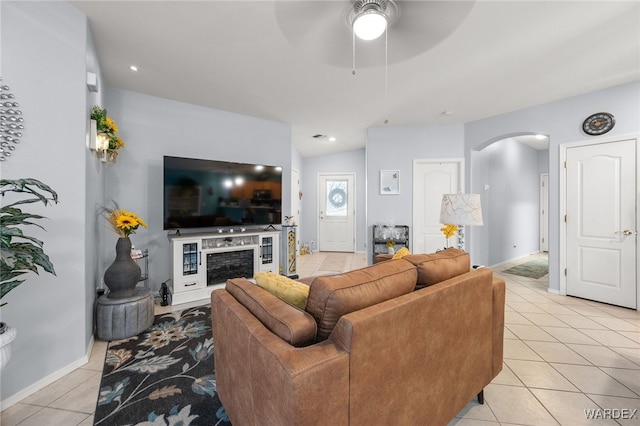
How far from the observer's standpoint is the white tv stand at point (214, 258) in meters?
3.19

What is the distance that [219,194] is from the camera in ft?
12.0

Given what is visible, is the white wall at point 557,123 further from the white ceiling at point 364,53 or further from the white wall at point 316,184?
the white wall at point 316,184

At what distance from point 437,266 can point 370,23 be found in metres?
1.60

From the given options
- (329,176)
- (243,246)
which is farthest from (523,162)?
(243,246)

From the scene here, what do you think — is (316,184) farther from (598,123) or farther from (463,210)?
(598,123)

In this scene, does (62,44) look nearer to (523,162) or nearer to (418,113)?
(418,113)

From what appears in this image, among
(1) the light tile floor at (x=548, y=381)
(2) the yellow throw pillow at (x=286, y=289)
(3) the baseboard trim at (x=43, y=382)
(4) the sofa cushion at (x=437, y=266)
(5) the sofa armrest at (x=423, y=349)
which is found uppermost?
(4) the sofa cushion at (x=437, y=266)

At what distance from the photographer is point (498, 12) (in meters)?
1.96

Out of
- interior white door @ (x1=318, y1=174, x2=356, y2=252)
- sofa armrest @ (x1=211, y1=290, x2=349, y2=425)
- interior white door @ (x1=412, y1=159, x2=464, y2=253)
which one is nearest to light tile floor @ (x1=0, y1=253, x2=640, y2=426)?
sofa armrest @ (x1=211, y1=290, x2=349, y2=425)

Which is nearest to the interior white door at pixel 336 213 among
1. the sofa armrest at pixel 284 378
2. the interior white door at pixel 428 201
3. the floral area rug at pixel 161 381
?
the interior white door at pixel 428 201

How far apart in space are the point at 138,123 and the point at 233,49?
1.82m

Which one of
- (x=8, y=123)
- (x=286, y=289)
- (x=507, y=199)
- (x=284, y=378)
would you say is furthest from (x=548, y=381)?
(x=507, y=199)

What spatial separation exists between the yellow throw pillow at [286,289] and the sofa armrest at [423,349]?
0.36m

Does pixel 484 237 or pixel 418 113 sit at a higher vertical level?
pixel 418 113
